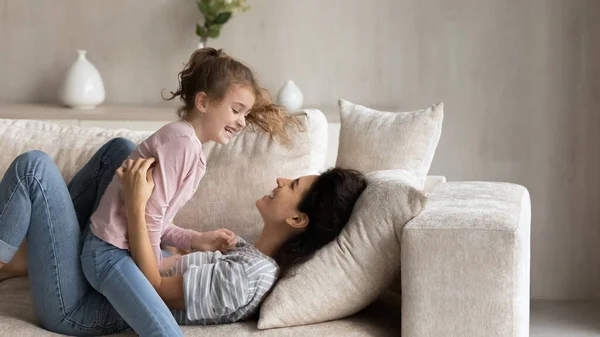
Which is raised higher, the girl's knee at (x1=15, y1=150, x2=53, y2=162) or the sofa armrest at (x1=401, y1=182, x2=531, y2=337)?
the girl's knee at (x1=15, y1=150, x2=53, y2=162)

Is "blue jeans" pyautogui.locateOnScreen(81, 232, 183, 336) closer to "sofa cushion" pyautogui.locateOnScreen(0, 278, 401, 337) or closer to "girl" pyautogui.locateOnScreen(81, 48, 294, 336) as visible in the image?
"girl" pyautogui.locateOnScreen(81, 48, 294, 336)

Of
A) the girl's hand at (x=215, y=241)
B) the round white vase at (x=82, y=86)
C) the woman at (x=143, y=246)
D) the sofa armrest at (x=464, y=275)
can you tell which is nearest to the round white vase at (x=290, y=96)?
the round white vase at (x=82, y=86)

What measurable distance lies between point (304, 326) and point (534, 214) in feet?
7.57

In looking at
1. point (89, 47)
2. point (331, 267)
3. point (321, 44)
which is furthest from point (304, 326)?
point (89, 47)

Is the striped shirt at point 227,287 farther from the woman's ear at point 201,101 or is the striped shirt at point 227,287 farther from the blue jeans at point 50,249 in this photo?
the woman's ear at point 201,101

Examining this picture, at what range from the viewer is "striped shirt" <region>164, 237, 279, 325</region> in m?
2.08

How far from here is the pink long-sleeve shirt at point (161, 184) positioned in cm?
212

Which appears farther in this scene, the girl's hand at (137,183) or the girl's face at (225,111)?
the girl's face at (225,111)

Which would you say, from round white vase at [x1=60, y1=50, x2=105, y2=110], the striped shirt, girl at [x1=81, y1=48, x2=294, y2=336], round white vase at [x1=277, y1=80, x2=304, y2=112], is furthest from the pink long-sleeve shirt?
round white vase at [x1=60, y1=50, x2=105, y2=110]

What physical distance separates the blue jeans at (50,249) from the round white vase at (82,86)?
1881mm

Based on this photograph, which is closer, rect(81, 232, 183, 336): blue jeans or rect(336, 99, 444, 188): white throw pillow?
rect(81, 232, 183, 336): blue jeans

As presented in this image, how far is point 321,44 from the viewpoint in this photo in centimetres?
421

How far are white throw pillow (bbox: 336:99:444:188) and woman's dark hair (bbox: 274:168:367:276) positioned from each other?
316mm

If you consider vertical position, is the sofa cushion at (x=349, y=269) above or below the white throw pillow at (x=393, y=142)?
below
